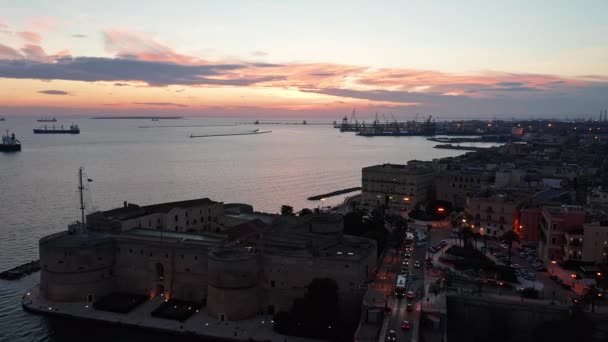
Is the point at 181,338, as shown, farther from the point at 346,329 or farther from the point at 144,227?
the point at 144,227

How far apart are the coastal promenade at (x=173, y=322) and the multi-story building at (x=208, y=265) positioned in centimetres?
40

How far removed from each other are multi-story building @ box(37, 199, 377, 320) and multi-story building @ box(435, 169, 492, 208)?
794 inches

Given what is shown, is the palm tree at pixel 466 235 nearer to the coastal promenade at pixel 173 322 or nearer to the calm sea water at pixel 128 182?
the coastal promenade at pixel 173 322

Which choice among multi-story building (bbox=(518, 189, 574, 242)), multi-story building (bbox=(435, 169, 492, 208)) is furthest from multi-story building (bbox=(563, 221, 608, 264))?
multi-story building (bbox=(435, 169, 492, 208))

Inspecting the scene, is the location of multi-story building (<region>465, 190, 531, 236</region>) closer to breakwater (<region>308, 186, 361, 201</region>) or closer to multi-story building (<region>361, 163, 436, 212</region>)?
multi-story building (<region>361, 163, 436, 212</region>)

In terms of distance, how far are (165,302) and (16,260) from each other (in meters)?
12.3

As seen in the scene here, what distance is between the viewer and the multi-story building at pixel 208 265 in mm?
20203

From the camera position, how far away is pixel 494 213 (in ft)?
102

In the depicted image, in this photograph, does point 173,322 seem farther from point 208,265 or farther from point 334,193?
point 334,193

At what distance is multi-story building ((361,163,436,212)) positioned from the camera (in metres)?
41.9

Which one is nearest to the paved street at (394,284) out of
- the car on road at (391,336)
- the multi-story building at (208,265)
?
the car on road at (391,336)

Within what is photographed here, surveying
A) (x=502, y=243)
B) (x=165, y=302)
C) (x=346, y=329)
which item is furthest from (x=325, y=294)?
(x=502, y=243)

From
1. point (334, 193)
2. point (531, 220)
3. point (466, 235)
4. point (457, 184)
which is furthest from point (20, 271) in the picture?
point (334, 193)

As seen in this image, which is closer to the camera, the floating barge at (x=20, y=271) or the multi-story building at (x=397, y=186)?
the floating barge at (x=20, y=271)
